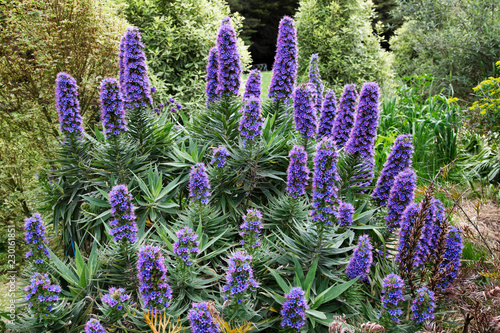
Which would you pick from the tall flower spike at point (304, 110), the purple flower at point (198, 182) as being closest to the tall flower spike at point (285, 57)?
the tall flower spike at point (304, 110)

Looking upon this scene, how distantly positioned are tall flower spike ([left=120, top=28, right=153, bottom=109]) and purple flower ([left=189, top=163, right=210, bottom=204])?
3.76 feet

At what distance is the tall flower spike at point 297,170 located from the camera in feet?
8.39

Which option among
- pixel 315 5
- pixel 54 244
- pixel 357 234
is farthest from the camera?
pixel 315 5

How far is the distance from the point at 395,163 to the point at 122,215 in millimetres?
2103

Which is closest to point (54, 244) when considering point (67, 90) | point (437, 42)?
point (67, 90)

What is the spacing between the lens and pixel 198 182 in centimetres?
263

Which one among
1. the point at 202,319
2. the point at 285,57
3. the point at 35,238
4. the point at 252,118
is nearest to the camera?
the point at 202,319

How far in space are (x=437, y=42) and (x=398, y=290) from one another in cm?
1165

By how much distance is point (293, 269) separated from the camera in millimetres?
2598

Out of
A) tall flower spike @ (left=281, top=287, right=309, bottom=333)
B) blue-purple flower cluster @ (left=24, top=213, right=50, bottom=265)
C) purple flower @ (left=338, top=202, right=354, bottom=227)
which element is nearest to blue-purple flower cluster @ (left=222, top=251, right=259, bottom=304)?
tall flower spike @ (left=281, top=287, right=309, bottom=333)

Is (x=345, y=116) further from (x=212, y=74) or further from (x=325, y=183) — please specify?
(x=212, y=74)

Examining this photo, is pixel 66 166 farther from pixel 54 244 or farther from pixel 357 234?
pixel 357 234

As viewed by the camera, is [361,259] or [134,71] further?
[134,71]

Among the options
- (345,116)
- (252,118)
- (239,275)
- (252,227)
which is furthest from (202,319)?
(345,116)
